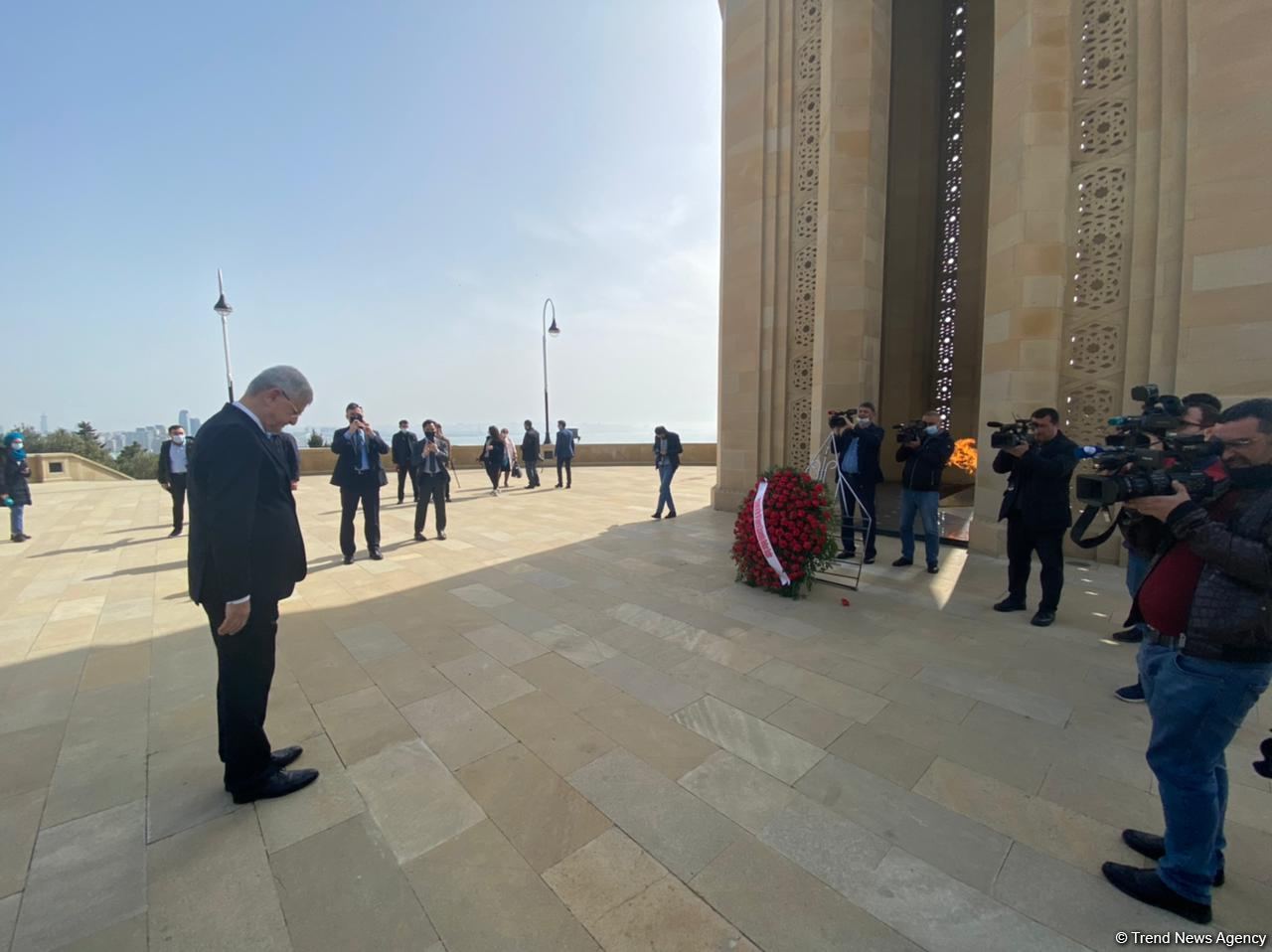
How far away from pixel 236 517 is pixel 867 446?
6605 mm

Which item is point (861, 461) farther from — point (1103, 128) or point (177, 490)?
point (177, 490)

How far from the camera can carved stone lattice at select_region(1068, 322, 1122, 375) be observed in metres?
6.80

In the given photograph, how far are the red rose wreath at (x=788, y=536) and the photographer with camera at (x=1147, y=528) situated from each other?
2410 mm

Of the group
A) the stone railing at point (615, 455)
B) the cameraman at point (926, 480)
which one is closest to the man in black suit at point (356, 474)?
the cameraman at point (926, 480)

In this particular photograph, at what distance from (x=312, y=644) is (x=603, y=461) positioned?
2080cm

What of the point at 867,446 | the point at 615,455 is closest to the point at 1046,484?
the point at 867,446

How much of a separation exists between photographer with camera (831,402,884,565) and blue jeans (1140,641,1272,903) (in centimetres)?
473

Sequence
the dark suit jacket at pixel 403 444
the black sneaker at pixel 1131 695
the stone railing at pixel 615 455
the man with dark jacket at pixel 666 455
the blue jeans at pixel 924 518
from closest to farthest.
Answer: the black sneaker at pixel 1131 695, the blue jeans at pixel 924 518, the man with dark jacket at pixel 666 455, the dark suit jacket at pixel 403 444, the stone railing at pixel 615 455

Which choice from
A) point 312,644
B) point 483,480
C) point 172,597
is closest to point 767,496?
point 312,644

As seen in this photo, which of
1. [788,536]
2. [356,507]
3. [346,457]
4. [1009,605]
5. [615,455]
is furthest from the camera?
[615,455]

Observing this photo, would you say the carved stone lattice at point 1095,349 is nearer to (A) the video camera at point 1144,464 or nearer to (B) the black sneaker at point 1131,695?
(B) the black sneaker at point 1131,695

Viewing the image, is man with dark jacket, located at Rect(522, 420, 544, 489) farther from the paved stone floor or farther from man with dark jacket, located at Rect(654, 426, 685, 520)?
the paved stone floor

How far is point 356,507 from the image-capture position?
7.51 metres

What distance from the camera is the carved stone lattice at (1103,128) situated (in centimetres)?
666
